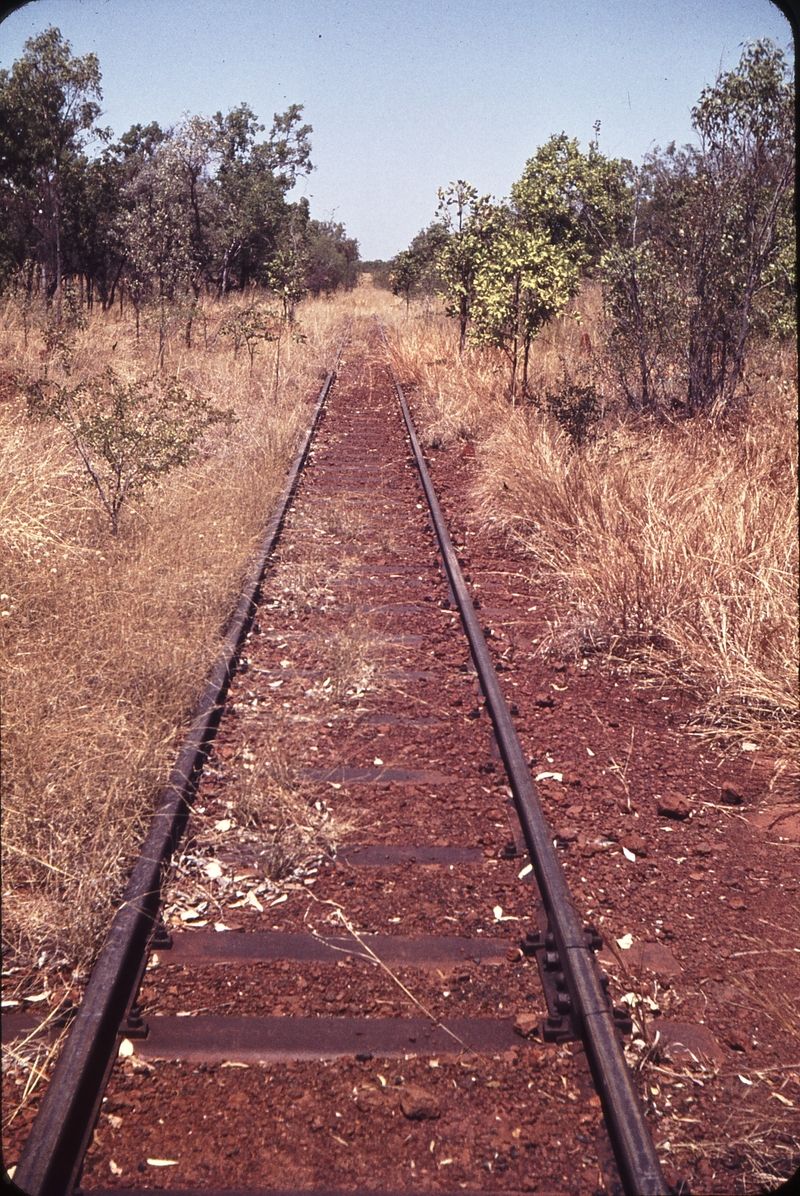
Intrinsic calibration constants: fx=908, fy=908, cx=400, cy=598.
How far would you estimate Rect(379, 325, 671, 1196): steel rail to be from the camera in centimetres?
199

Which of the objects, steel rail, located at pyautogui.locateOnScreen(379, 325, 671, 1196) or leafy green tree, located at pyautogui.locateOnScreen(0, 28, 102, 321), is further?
leafy green tree, located at pyautogui.locateOnScreen(0, 28, 102, 321)

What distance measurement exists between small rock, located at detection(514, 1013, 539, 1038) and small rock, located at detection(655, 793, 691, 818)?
1.43 m

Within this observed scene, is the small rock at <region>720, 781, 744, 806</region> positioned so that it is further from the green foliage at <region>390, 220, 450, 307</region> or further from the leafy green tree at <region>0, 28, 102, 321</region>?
the green foliage at <region>390, 220, 450, 307</region>

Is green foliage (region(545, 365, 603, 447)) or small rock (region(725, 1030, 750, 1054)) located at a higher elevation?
green foliage (region(545, 365, 603, 447))

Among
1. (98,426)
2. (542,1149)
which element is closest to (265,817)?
(542,1149)

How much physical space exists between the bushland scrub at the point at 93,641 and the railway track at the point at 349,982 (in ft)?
0.52

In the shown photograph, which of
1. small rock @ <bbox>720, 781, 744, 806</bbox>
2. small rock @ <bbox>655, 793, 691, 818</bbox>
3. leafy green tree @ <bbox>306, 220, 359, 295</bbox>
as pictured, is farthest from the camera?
leafy green tree @ <bbox>306, 220, 359, 295</bbox>

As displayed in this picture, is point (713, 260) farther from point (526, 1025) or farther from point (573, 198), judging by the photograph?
point (526, 1025)

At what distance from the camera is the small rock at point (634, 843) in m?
3.46

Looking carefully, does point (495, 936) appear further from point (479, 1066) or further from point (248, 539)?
point (248, 539)

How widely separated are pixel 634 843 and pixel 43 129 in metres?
17.4

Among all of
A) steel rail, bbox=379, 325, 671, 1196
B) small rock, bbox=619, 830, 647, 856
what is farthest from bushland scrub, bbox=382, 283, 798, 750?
steel rail, bbox=379, 325, 671, 1196

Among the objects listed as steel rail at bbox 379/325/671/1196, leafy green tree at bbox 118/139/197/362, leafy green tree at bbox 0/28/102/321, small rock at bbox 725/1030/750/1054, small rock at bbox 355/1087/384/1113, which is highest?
leafy green tree at bbox 0/28/102/321

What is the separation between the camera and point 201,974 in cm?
271
